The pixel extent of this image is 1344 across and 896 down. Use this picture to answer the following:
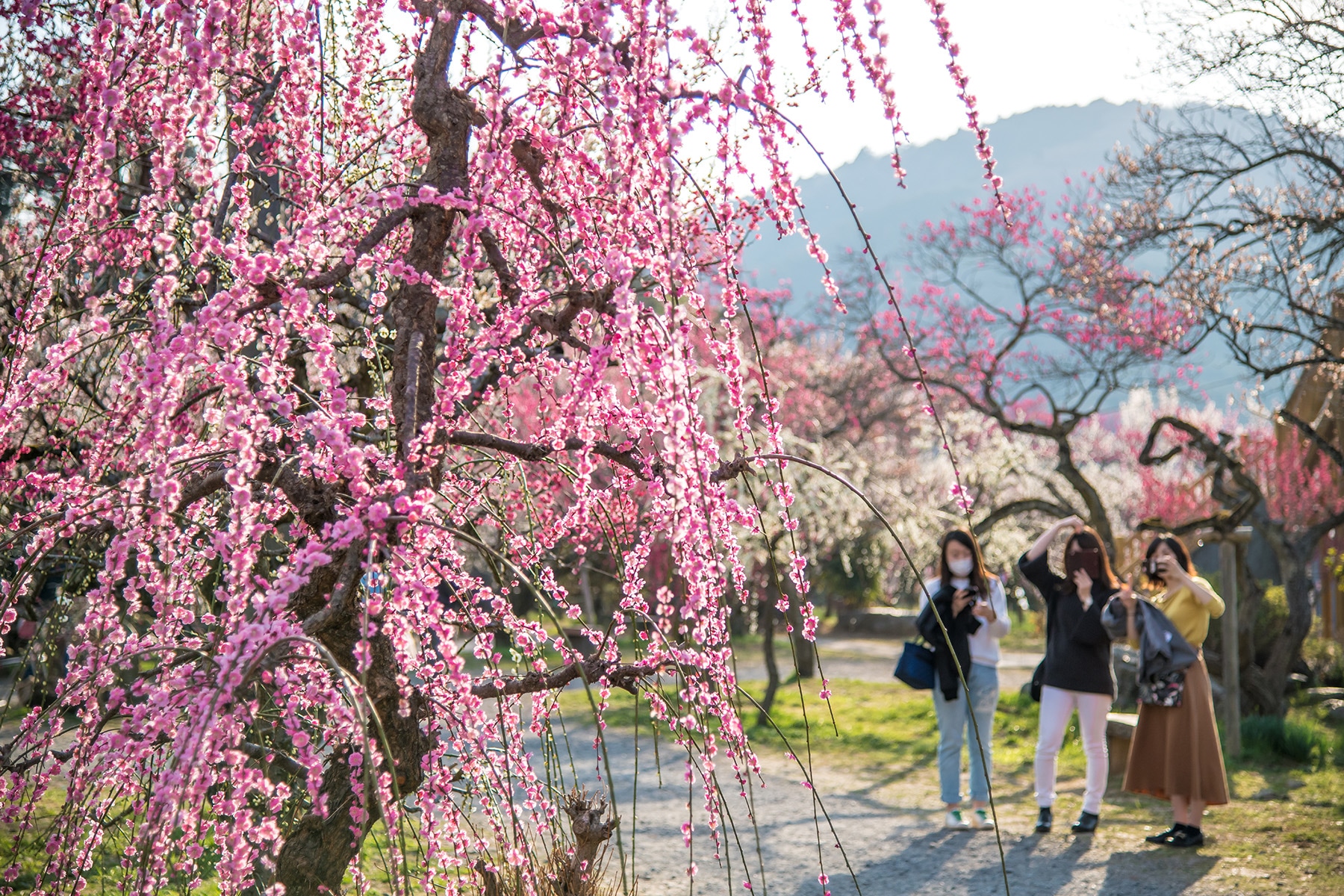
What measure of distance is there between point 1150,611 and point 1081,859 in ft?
4.21

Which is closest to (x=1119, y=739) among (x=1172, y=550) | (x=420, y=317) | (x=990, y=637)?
(x=1172, y=550)

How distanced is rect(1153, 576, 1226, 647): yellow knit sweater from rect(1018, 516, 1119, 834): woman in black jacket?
0.33m

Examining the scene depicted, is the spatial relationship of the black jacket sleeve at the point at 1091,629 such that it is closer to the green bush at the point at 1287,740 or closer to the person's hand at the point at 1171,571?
the person's hand at the point at 1171,571

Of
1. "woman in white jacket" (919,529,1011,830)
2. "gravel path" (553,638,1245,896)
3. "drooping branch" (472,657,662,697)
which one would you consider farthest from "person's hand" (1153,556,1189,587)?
"drooping branch" (472,657,662,697)

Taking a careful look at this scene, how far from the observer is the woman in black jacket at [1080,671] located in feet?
17.5

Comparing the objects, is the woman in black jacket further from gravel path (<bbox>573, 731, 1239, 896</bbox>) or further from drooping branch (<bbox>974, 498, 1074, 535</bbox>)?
drooping branch (<bbox>974, 498, 1074, 535</bbox>)

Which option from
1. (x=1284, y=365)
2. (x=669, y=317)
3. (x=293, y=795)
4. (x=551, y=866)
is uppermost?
(x=1284, y=365)

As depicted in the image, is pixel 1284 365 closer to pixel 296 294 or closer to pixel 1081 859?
pixel 1081 859

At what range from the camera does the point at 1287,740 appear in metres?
7.15

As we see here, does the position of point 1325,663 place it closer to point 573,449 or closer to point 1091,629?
point 1091,629

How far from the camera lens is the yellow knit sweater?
5.44 m

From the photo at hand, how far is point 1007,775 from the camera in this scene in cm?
707

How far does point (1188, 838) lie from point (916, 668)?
1522mm

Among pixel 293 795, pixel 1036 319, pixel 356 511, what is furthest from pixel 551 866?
pixel 1036 319
